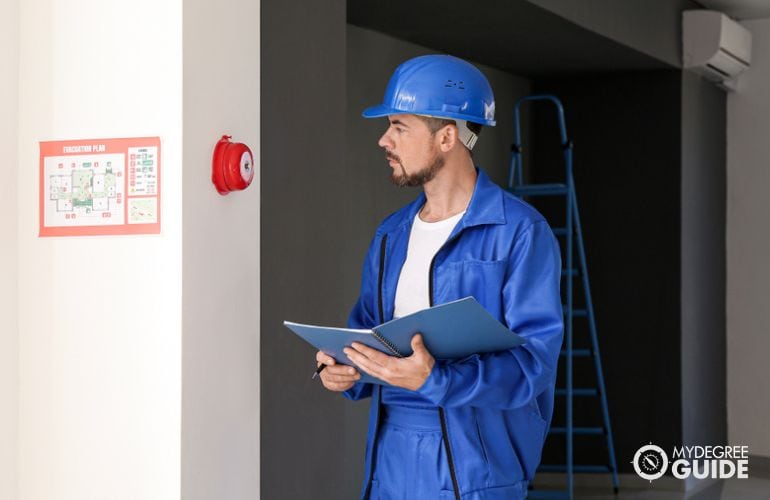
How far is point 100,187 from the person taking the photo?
2572 mm

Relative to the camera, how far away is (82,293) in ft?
8.50

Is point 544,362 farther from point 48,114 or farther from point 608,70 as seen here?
point 608,70

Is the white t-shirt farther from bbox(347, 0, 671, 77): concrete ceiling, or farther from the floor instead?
the floor

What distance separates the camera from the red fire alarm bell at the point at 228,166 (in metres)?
2.57

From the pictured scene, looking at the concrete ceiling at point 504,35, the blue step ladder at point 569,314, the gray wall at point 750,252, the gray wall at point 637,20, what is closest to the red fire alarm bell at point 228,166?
the concrete ceiling at point 504,35

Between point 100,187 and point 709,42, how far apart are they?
4875 mm

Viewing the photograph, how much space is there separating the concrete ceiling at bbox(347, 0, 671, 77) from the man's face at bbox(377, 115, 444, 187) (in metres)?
2.48

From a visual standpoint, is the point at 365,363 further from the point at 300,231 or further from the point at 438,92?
the point at 300,231

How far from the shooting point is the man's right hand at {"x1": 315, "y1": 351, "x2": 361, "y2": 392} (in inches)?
96.0

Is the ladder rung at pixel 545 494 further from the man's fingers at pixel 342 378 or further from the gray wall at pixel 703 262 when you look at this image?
the man's fingers at pixel 342 378

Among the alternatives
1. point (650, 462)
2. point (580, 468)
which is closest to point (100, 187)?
point (580, 468)

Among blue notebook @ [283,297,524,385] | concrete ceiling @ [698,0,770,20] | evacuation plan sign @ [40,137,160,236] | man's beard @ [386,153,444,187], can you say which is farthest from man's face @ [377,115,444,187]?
concrete ceiling @ [698,0,770,20]

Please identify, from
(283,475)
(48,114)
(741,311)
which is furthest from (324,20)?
(741,311)

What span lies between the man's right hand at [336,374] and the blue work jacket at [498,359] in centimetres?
11
